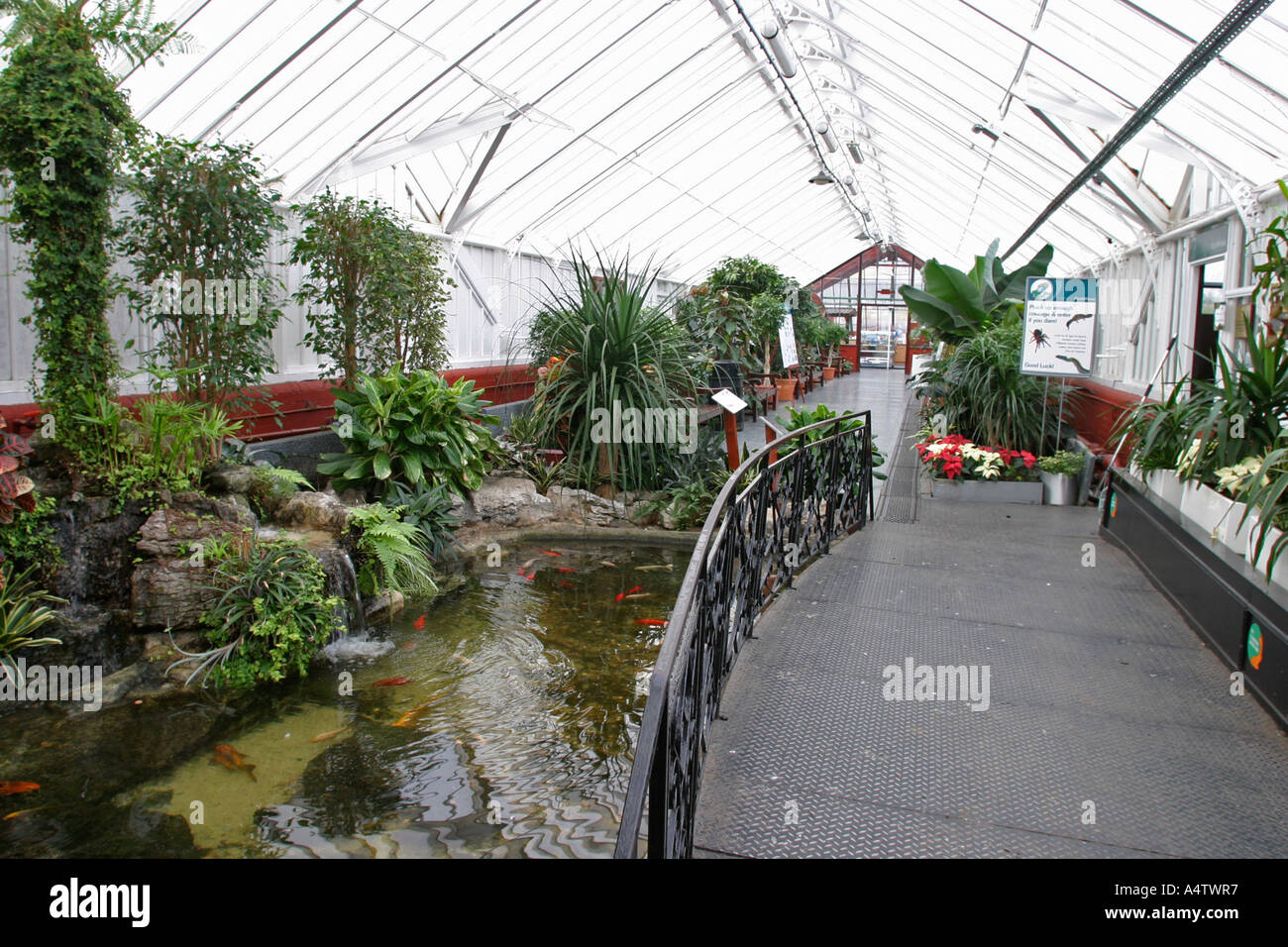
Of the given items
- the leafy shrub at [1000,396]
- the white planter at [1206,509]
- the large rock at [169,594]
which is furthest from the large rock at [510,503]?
the white planter at [1206,509]

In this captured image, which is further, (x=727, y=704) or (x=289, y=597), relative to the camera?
(x=289, y=597)

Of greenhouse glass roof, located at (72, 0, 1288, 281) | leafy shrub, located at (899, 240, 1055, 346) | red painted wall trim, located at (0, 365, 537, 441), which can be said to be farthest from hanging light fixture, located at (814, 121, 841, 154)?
red painted wall trim, located at (0, 365, 537, 441)

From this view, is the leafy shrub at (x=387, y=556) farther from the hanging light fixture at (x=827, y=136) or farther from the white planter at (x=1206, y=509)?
the hanging light fixture at (x=827, y=136)

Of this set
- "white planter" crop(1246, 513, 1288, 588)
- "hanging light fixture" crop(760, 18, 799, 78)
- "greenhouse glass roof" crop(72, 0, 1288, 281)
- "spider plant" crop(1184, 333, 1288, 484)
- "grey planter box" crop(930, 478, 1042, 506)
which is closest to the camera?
"white planter" crop(1246, 513, 1288, 588)

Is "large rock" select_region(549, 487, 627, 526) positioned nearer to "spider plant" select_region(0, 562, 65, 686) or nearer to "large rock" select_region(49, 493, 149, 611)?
"large rock" select_region(49, 493, 149, 611)

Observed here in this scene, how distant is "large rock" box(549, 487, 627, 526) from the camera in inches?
311

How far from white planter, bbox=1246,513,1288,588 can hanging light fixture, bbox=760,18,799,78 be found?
7924 millimetres

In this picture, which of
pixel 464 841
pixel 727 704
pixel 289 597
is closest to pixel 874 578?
pixel 727 704

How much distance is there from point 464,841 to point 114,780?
1.50 metres

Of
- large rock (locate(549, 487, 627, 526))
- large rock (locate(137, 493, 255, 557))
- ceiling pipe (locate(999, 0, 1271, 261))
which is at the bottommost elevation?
large rock (locate(549, 487, 627, 526))

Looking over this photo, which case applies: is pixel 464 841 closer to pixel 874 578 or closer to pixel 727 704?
pixel 727 704

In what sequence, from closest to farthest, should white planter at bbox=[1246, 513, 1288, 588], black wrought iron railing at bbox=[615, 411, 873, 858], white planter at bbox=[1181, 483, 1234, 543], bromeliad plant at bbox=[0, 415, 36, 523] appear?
black wrought iron railing at bbox=[615, 411, 873, 858]
white planter at bbox=[1246, 513, 1288, 588]
white planter at bbox=[1181, 483, 1234, 543]
bromeliad plant at bbox=[0, 415, 36, 523]

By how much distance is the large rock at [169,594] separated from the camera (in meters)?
4.75

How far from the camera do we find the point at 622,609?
587 centimetres
